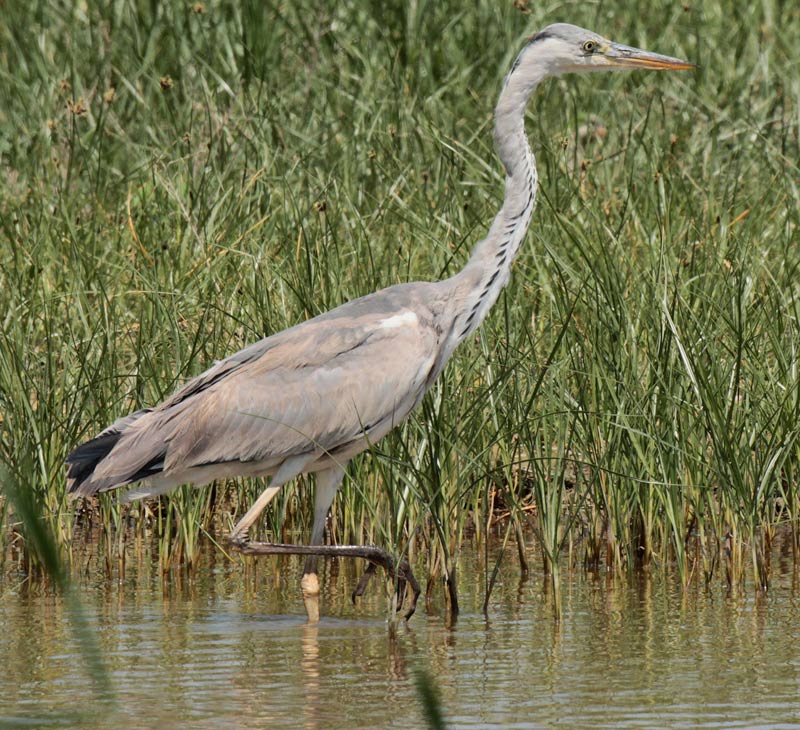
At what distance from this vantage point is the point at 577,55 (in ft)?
20.1

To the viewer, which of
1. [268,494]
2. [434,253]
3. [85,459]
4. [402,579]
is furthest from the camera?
[434,253]

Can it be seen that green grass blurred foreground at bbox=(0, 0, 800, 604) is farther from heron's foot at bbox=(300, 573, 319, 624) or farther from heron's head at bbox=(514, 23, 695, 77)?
heron's head at bbox=(514, 23, 695, 77)

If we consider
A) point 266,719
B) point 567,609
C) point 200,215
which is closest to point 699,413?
point 567,609

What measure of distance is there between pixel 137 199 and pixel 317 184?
112cm

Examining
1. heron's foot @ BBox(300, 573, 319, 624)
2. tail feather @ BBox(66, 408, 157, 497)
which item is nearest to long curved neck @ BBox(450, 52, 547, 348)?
heron's foot @ BBox(300, 573, 319, 624)

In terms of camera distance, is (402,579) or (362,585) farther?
(362,585)

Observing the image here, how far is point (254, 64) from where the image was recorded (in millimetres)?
9578

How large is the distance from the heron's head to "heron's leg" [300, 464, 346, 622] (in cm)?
177

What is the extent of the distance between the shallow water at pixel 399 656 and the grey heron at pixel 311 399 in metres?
0.34

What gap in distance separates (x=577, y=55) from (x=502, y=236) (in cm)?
94

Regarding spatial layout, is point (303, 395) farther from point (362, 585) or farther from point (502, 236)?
point (502, 236)

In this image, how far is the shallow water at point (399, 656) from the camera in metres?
4.17

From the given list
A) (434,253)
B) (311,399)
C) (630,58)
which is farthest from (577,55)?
(311,399)

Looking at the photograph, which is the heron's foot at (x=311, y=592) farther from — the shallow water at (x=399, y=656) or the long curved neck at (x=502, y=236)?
the long curved neck at (x=502, y=236)
